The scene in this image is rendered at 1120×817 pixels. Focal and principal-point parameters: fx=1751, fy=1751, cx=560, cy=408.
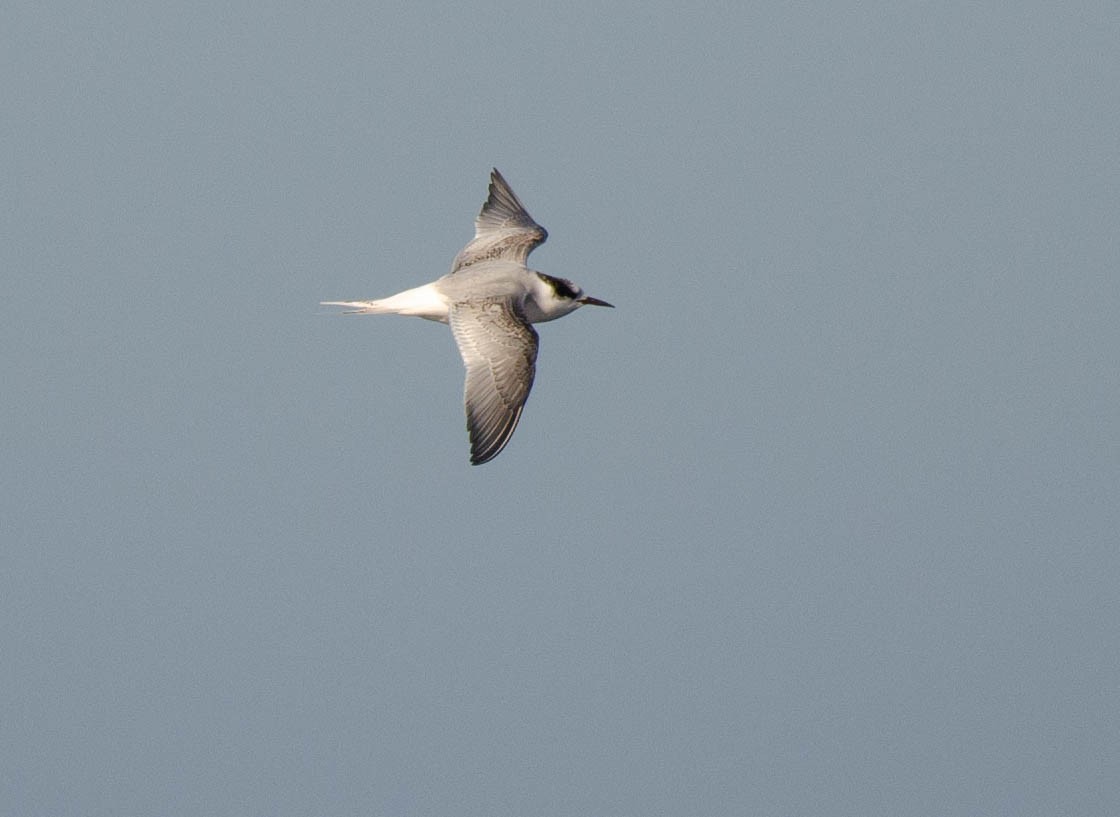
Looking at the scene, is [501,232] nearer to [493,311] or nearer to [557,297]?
[557,297]

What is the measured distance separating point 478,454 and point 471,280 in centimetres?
301

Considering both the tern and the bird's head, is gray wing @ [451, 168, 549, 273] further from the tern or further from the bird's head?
the bird's head

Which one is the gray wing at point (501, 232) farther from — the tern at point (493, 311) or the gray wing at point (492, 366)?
the gray wing at point (492, 366)

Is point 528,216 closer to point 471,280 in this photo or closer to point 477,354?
point 471,280

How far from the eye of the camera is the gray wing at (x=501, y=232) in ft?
70.6

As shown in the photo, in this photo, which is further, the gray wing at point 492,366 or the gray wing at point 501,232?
the gray wing at point 501,232

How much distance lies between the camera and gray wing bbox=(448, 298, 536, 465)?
17625 millimetres

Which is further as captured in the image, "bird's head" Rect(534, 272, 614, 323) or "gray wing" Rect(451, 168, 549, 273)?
"gray wing" Rect(451, 168, 549, 273)

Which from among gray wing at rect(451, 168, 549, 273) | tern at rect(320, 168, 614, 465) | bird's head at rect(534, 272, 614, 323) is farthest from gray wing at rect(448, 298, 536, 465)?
gray wing at rect(451, 168, 549, 273)

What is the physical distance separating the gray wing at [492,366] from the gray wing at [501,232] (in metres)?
2.38

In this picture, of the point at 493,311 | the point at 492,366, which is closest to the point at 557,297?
the point at 493,311

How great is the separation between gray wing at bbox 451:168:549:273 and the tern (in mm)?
12

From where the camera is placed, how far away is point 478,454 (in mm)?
17328

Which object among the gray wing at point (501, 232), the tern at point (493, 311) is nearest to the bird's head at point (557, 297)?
the tern at point (493, 311)
